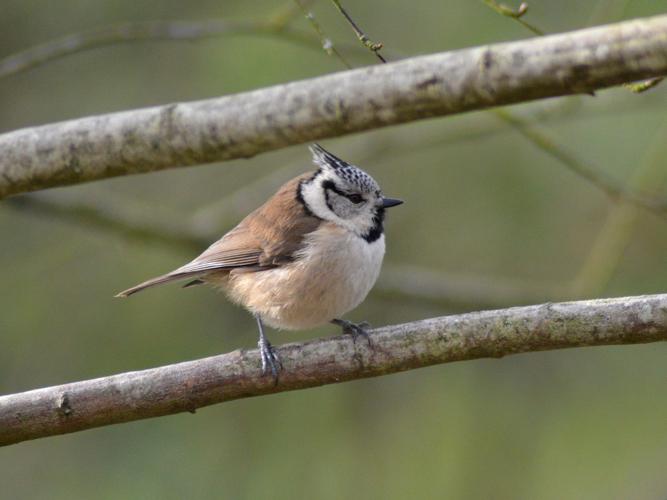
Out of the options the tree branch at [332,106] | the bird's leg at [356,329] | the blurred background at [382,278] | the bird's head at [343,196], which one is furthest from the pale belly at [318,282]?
the tree branch at [332,106]

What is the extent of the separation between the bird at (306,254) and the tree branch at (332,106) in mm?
1674

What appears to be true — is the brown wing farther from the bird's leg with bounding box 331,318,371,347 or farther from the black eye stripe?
the bird's leg with bounding box 331,318,371,347

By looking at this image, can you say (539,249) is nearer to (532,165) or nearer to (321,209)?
(532,165)

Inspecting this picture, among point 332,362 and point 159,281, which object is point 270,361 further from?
point 159,281

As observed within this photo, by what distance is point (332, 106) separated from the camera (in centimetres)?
267

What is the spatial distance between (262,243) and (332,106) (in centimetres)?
271

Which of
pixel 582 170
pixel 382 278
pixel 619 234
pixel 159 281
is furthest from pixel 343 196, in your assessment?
pixel 619 234

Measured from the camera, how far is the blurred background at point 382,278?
6695 mm

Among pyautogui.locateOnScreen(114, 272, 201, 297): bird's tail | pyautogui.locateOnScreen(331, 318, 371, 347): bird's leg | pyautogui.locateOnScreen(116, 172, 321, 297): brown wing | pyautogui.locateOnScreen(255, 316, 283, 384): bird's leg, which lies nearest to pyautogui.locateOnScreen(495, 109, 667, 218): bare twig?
pyautogui.locateOnScreen(116, 172, 321, 297): brown wing

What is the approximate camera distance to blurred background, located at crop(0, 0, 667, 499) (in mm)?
6695

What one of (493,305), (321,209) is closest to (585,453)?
(493,305)

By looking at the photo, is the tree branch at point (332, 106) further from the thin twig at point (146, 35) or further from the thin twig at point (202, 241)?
the thin twig at point (202, 241)

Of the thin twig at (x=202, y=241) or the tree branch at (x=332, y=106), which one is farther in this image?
the thin twig at (x=202, y=241)

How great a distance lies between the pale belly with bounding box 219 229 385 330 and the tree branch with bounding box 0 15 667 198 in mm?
2006
